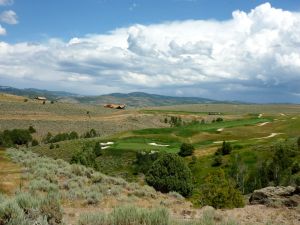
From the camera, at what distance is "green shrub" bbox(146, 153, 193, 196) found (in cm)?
3769

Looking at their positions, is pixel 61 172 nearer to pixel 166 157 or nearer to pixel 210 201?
pixel 210 201

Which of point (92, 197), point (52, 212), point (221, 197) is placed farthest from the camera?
point (221, 197)

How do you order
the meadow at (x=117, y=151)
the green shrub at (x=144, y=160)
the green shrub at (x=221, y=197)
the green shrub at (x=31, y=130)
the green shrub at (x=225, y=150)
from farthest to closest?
1. the green shrub at (x=31, y=130)
2. the green shrub at (x=225, y=150)
3. the green shrub at (x=144, y=160)
4. the meadow at (x=117, y=151)
5. the green shrub at (x=221, y=197)

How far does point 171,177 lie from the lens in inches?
1494

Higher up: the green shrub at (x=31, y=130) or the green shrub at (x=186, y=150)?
the green shrub at (x=186, y=150)

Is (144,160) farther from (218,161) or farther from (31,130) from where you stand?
(31,130)

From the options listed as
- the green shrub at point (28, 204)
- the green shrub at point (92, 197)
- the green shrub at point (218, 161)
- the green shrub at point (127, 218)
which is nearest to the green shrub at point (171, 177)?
the green shrub at point (92, 197)

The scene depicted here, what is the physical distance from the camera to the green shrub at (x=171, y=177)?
37.7m

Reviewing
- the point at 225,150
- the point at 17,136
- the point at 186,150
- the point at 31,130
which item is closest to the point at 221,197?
the point at 225,150

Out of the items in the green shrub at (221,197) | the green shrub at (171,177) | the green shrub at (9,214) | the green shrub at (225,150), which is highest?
the green shrub at (9,214)

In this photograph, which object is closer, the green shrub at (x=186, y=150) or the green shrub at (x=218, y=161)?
the green shrub at (x=218, y=161)

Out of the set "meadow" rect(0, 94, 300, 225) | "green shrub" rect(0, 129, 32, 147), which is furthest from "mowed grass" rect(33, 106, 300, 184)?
"green shrub" rect(0, 129, 32, 147)

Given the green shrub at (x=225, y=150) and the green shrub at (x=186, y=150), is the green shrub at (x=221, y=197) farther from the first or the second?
the green shrub at (x=186, y=150)

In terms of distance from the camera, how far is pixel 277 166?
201 ft
